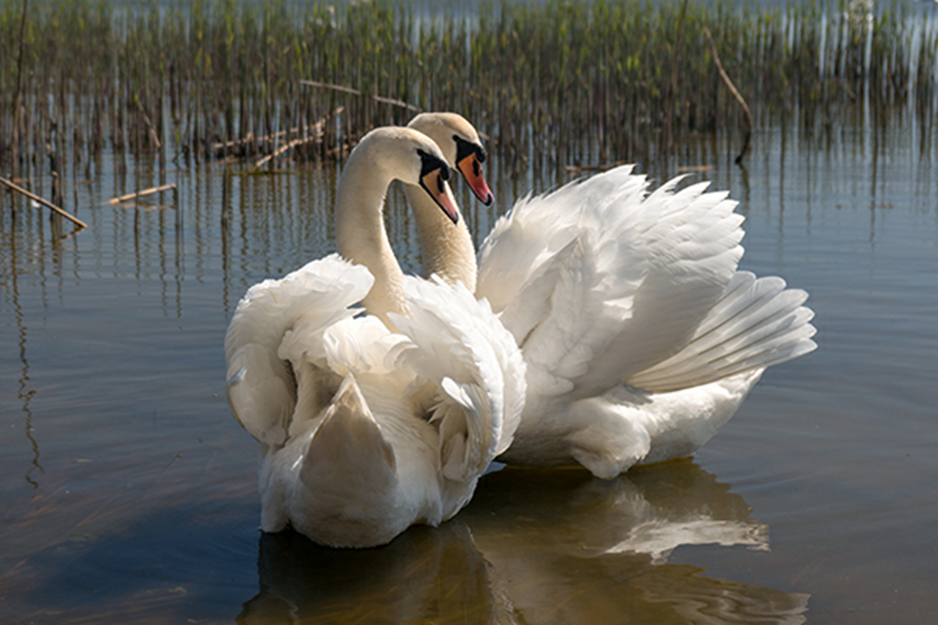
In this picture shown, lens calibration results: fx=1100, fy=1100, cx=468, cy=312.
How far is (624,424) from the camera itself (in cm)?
406

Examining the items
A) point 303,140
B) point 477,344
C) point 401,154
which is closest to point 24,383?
point 401,154

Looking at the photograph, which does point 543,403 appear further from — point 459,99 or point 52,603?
point 459,99

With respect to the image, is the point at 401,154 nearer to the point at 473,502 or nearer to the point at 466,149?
the point at 466,149

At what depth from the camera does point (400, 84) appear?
1223 cm

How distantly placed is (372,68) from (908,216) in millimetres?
5965

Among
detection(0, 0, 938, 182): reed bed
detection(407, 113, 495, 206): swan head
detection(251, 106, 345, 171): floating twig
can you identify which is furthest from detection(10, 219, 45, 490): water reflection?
detection(251, 106, 345, 171): floating twig

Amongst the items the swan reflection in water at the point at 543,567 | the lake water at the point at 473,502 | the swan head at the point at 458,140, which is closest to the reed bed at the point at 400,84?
the lake water at the point at 473,502

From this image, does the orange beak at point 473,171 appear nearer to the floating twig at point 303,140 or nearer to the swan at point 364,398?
the swan at point 364,398

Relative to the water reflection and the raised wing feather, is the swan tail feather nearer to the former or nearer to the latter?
the raised wing feather

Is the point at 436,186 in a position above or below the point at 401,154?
below

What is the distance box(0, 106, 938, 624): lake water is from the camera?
3.18 m

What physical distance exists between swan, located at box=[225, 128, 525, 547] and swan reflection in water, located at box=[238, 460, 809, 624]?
0.12 m

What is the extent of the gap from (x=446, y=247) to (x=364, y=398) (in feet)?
5.34

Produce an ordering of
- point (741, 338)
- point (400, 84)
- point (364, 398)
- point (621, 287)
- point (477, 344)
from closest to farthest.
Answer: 1. point (477, 344)
2. point (364, 398)
3. point (621, 287)
4. point (741, 338)
5. point (400, 84)
